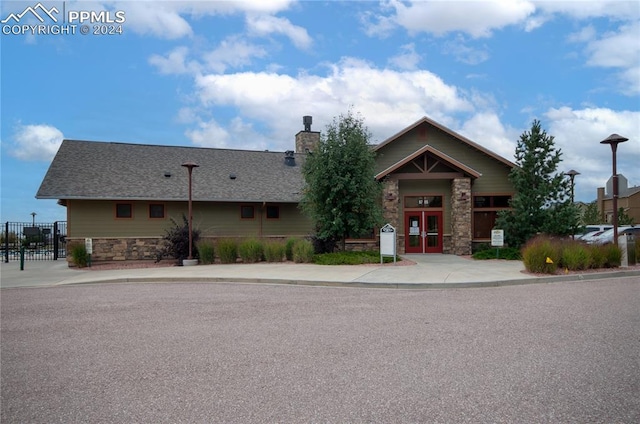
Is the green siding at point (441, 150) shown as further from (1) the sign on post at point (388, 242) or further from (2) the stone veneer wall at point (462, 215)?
(1) the sign on post at point (388, 242)

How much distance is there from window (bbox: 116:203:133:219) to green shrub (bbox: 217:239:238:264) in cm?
574

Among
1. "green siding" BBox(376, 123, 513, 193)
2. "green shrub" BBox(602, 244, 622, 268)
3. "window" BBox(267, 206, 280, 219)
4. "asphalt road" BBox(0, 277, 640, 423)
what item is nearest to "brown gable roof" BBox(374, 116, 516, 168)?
"green siding" BBox(376, 123, 513, 193)

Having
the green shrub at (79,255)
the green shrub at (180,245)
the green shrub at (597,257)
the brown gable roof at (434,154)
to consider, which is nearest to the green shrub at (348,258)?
the brown gable roof at (434,154)

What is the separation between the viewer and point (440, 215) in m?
25.3

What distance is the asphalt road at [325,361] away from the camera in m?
4.64

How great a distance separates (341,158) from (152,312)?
12612mm

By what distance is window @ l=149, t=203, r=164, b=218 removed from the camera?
2436 centimetres

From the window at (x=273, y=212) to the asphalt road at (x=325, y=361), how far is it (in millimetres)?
15388

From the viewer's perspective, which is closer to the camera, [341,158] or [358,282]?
[358,282]

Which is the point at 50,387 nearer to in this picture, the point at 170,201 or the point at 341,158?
the point at 341,158

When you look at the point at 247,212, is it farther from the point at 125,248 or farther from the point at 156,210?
the point at 125,248

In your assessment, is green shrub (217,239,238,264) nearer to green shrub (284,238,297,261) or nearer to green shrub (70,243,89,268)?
green shrub (284,238,297,261)

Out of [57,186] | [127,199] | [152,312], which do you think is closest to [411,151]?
[127,199]

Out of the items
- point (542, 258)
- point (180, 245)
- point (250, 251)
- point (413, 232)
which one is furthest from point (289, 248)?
point (542, 258)
